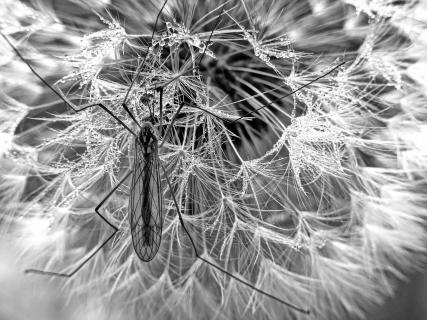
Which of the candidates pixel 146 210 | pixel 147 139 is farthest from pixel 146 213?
pixel 147 139

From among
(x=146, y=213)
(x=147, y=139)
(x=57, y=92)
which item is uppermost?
(x=57, y=92)

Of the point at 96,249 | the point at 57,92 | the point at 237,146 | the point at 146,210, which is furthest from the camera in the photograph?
the point at 96,249

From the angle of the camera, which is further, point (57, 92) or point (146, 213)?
point (57, 92)

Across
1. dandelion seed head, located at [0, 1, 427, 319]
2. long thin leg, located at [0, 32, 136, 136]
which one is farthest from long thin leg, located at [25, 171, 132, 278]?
long thin leg, located at [0, 32, 136, 136]

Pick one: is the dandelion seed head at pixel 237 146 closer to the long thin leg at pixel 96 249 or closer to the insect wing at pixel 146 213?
the long thin leg at pixel 96 249

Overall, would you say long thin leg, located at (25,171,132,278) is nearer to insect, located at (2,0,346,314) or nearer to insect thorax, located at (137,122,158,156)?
insect, located at (2,0,346,314)

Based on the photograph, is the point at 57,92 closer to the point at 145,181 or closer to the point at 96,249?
the point at 145,181

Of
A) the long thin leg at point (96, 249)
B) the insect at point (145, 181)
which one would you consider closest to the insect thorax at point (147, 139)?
the insect at point (145, 181)

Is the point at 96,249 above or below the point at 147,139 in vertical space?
below
